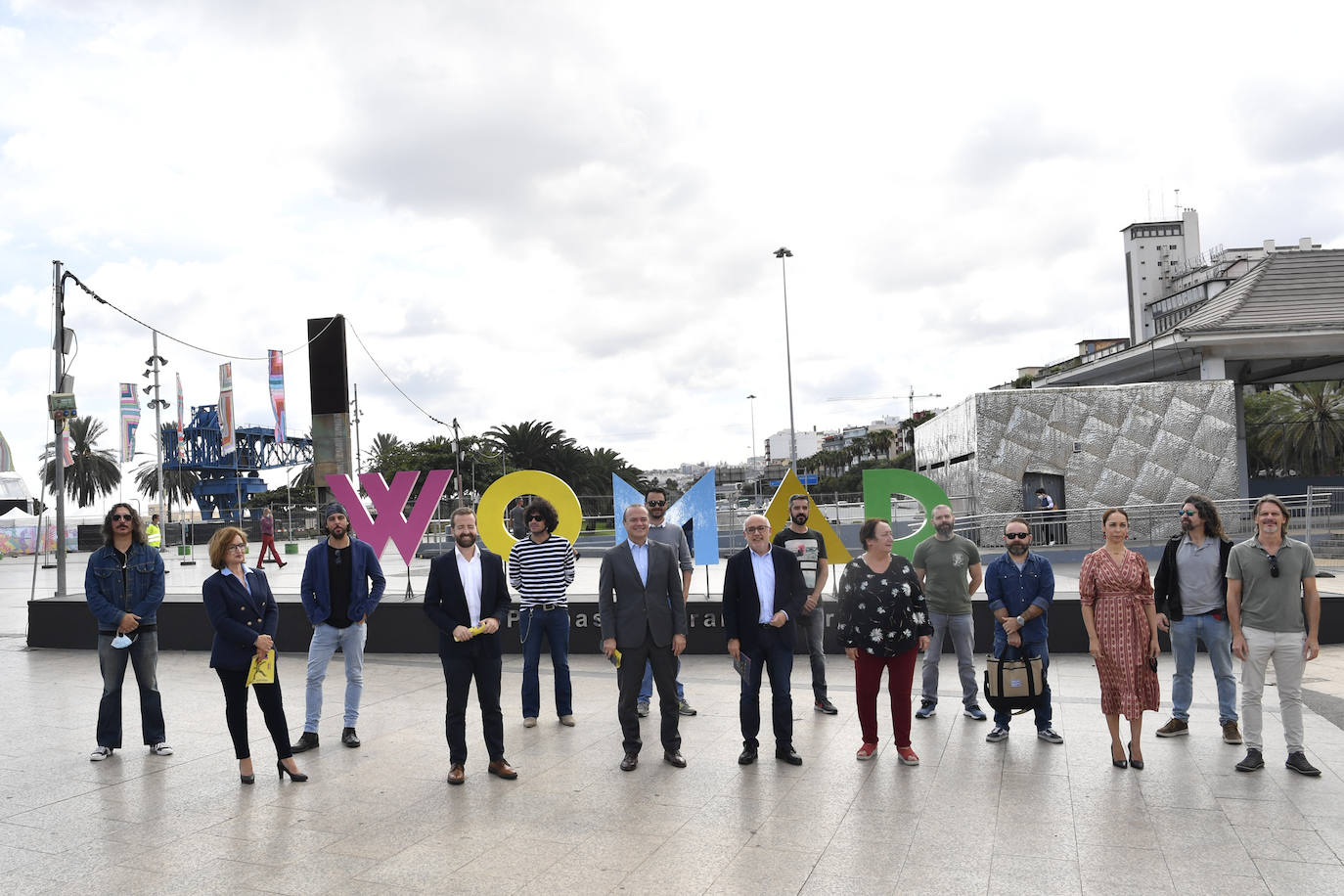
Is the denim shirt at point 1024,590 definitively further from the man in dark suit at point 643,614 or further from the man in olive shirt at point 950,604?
the man in dark suit at point 643,614

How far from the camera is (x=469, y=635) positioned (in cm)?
609

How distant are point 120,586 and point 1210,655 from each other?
7754mm

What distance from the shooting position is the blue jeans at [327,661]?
279 inches

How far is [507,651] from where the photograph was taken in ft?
36.7

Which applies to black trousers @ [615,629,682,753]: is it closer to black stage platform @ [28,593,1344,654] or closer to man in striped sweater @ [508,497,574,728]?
man in striped sweater @ [508,497,574,728]

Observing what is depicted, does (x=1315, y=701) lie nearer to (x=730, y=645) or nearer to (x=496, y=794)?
(x=730, y=645)

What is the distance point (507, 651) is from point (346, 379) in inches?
185

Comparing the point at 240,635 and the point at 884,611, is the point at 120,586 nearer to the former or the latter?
the point at 240,635

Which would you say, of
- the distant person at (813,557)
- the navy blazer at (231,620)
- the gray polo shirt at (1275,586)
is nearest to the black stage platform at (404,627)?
the distant person at (813,557)

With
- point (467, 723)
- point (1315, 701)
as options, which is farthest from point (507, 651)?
point (1315, 701)

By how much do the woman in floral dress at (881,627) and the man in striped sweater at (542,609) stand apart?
2377 millimetres

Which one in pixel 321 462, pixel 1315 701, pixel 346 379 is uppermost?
pixel 346 379

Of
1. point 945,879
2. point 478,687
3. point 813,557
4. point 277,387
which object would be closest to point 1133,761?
point 945,879

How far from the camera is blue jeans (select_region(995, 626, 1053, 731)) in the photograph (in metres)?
6.53
